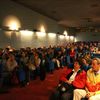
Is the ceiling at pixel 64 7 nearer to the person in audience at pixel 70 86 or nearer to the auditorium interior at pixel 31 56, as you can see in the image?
the auditorium interior at pixel 31 56

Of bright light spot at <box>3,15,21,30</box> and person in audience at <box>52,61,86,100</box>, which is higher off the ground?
bright light spot at <box>3,15,21,30</box>

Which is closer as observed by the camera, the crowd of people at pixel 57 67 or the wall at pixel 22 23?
the crowd of people at pixel 57 67

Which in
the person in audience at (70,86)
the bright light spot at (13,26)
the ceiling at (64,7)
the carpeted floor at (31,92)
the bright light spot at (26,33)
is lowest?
the carpeted floor at (31,92)

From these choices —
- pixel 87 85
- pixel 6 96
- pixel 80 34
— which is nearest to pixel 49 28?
pixel 6 96

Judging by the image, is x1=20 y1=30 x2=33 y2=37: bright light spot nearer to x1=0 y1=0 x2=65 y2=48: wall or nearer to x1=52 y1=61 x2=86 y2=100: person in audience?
x1=0 y1=0 x2=65 y2=48: wall

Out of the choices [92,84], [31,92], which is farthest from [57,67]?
[92,84]

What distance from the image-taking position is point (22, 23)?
1192 cm

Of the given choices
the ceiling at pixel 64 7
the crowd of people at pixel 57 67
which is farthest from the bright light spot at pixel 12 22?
the crowd of people at pixel 57 67

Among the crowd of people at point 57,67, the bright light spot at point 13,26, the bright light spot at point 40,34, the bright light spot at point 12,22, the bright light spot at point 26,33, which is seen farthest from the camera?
the bright light spot at point 40,34

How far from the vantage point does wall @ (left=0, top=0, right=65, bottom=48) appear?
32.4 ft

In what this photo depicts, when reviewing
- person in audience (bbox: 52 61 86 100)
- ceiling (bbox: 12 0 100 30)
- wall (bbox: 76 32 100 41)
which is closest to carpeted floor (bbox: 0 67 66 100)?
person in audience (bbox: 52 61 86 100)

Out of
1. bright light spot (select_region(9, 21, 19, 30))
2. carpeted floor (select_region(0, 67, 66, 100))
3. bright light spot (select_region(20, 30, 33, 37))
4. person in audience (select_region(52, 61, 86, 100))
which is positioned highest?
bright light spot (select_region(9, 21, 19, 30))

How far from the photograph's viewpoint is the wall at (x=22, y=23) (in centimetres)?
988

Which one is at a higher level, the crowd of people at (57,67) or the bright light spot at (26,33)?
the bright light spot at (26,33)
